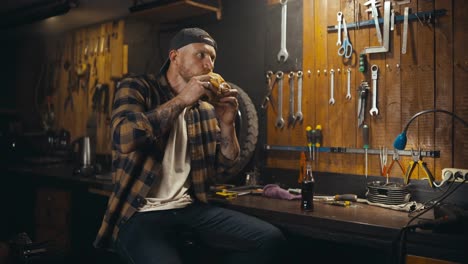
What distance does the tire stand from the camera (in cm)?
325

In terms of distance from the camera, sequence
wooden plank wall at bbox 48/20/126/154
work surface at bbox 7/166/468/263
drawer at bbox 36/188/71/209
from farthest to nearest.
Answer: wooden plank wall at bbox 48/20/126/154, drawer at bbox 36/188/71/209, work surface at bbox 7/166/468/263

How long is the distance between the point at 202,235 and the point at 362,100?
133cm

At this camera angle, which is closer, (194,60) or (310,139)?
(194,60)

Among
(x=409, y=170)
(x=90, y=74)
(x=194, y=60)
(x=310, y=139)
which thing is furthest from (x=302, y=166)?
(x=90, y=74)

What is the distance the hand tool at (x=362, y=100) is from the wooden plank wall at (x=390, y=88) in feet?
0.11

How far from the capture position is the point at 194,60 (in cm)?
259

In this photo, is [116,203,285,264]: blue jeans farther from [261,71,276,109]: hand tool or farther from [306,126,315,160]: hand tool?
[261,71,276,109]: hand tool

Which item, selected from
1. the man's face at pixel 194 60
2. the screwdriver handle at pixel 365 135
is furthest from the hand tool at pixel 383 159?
the man's face at pixel 194 60

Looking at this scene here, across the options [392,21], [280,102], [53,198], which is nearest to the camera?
[392,21]

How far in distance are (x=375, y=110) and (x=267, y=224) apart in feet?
3.46

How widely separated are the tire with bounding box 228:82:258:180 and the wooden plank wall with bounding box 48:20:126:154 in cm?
190

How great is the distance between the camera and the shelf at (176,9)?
3.63 meters

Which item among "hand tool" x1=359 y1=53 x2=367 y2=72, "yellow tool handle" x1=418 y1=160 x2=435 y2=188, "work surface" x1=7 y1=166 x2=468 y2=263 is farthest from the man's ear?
"yellow tool handle" x1=418 y1=160 x2=435 y2=188

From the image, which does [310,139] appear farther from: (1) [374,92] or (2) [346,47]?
(2) [346,47]
